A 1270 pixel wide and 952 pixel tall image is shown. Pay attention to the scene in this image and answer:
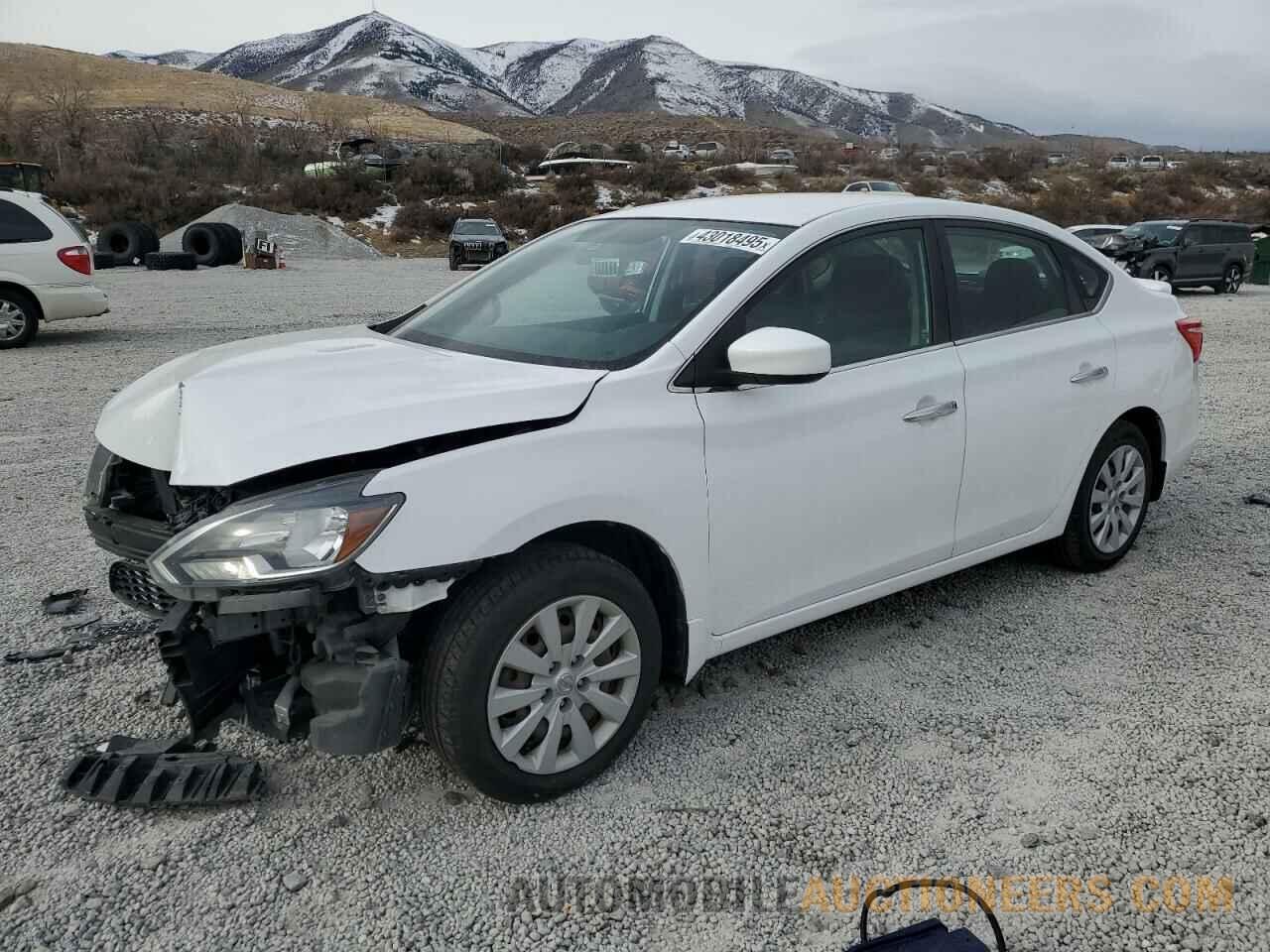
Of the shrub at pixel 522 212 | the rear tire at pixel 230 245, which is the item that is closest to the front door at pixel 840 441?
the rear tire at pixel 230 245

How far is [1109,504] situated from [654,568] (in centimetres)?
262

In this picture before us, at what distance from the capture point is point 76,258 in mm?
11805

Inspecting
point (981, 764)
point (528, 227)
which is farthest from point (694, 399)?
point (528, 227)

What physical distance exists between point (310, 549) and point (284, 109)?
95.8m

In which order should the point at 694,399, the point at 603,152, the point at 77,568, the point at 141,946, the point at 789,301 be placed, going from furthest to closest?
the point at 603,152
the point at 77,568
the point at 789,301
the point at 694,399
the point at 141,946

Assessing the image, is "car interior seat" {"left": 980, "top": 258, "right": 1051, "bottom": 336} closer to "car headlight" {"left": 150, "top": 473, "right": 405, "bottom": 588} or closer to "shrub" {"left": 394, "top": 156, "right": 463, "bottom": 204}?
"car headlight" {"left": 150, "top": 473, "right": 405, "bottom": 588}

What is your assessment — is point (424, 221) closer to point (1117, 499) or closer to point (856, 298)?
point (1117, 499)

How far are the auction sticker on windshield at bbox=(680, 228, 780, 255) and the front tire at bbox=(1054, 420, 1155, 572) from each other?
1974mm

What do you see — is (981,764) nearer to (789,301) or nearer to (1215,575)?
(789,301)

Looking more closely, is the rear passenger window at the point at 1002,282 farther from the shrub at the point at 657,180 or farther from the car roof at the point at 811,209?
the shrub at the point at 657,180

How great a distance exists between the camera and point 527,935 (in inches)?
95.4

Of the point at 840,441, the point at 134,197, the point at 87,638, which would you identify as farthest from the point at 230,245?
the point at 840,441

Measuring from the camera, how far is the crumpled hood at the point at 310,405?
2.59 m

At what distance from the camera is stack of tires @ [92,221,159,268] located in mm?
24516
